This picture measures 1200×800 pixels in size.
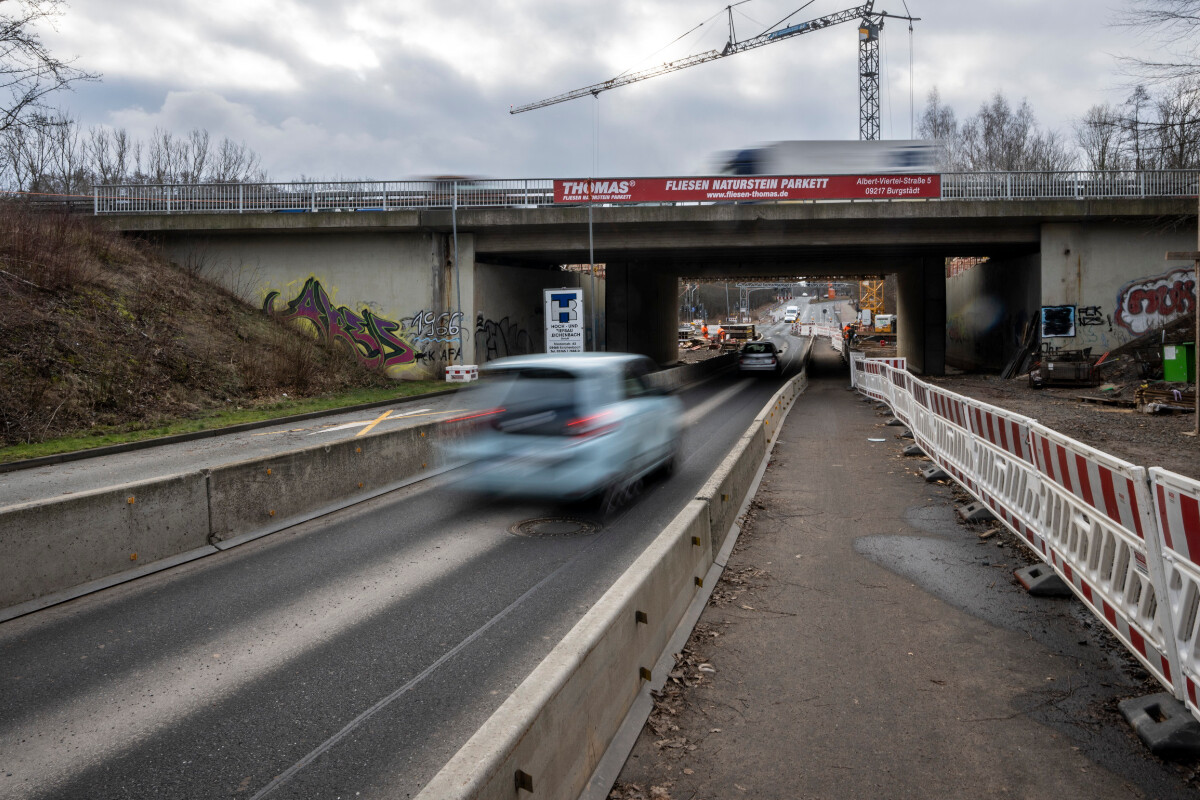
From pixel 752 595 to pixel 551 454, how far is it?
2964 millimetres

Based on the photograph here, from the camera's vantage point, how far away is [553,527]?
8.56 metres

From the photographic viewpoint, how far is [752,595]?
634 cm

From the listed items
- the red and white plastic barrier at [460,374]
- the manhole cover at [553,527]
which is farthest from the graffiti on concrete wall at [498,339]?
the manhole cover at [553,527]

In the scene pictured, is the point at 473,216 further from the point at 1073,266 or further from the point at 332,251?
the point at 1073,266

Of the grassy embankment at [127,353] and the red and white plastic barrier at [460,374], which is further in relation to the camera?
the red and white plastic barrier at [460,374]

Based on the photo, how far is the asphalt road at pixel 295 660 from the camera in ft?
12.6

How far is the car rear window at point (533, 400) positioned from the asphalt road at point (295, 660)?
1.10 m

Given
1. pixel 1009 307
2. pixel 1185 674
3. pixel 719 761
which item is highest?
pixel 1009 307

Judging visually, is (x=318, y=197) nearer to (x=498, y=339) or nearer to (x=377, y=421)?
(x=498, y=339)

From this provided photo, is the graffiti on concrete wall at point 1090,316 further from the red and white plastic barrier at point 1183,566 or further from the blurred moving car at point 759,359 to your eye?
the red and white plastic barrier at point 1183,566

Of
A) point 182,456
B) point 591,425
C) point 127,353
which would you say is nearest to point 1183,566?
point 591,425

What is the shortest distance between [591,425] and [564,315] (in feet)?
63.8

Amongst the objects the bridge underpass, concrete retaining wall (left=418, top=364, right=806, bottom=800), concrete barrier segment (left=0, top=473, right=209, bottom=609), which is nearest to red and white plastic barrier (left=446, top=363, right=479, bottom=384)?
the bridge underpass

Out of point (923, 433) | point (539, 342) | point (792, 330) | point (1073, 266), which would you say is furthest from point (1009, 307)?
point (792, 330)
